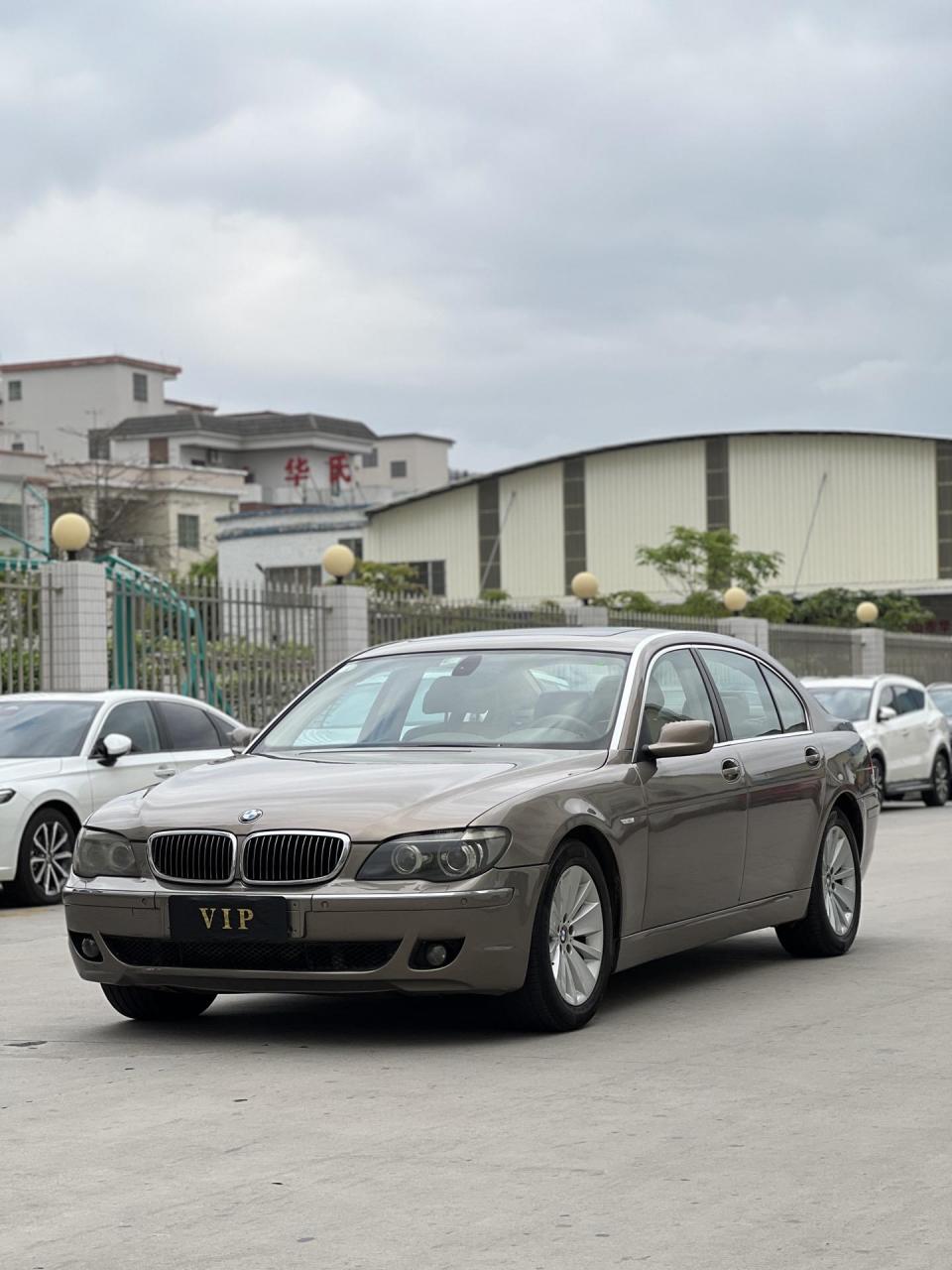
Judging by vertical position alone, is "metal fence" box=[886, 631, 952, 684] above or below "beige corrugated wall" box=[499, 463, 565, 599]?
below

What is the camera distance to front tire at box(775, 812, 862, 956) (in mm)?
10062

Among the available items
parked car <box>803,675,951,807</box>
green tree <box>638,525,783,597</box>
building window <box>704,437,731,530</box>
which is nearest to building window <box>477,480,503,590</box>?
building window <box>704,437,731,530</box>

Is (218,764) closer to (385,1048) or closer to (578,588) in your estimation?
(385,1048)

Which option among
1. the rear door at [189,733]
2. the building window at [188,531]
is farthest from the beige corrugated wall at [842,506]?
the rear door at [189,733]

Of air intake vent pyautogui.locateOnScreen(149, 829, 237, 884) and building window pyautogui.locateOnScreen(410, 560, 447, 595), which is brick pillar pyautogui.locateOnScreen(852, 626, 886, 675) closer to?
building window pyautogui.locateOnScreen(410, 560, 447, 595)

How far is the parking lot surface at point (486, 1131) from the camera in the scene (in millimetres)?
5035

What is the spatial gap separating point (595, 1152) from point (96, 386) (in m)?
103

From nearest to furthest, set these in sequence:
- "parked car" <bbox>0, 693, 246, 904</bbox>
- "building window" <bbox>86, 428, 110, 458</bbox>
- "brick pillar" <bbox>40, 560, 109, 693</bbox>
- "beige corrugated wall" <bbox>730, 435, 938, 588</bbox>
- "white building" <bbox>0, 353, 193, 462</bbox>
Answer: "parked car" <bbox>0, 693, 246, 904</bbox>
"brick pillar" <bbox>40, 560, 109, 693</bbox>
"beige corrugated wall" <bbox>730, 435, 938, 588</bbox>
"building window" <bbox>86, 428, 110, 458</bbox>
"white building" <bbox>0, 353, 193, 462</bbox>

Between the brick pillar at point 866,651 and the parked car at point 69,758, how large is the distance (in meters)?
30.2

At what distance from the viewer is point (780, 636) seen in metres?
40.1

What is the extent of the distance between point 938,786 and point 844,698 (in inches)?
64.3

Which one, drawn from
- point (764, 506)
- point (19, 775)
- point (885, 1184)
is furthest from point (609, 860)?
point (764, 506)

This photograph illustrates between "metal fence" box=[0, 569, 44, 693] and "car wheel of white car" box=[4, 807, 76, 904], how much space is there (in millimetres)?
6343

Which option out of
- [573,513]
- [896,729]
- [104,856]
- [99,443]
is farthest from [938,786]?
[99,443]
